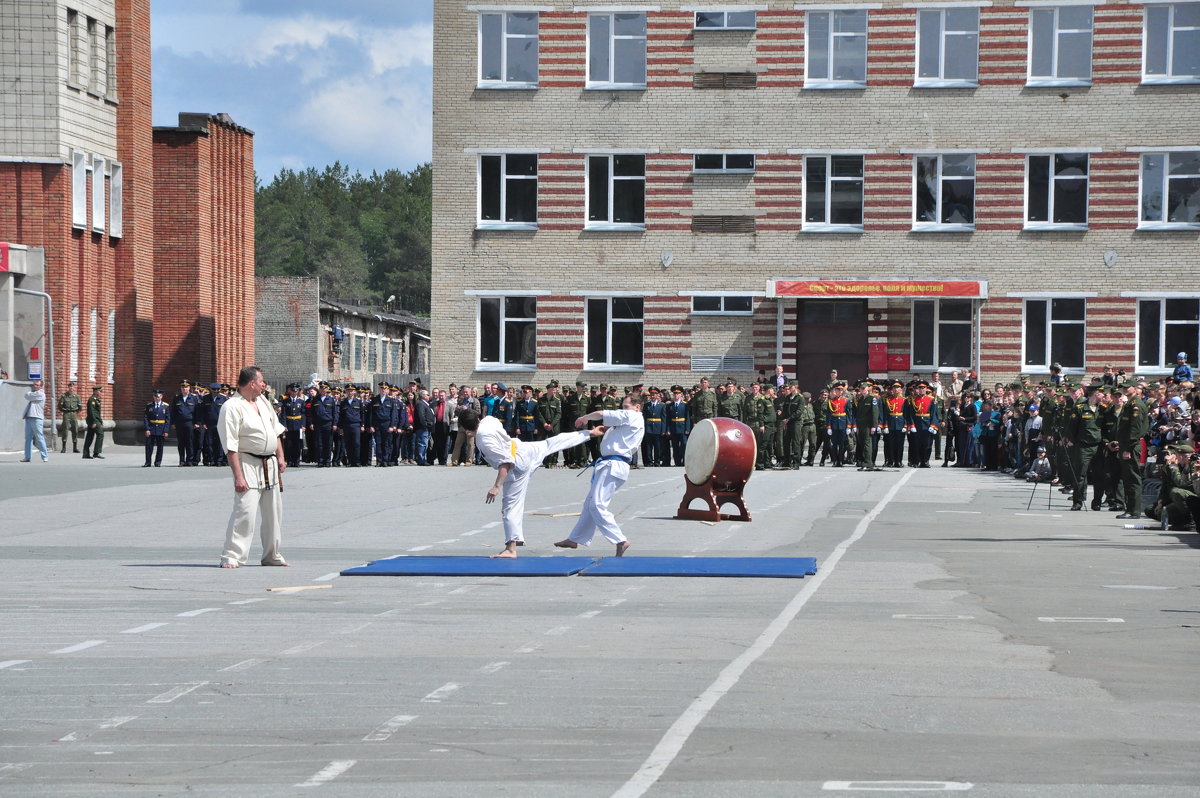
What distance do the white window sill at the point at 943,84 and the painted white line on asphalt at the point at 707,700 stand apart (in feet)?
103

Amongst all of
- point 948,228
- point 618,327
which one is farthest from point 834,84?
point 618,327

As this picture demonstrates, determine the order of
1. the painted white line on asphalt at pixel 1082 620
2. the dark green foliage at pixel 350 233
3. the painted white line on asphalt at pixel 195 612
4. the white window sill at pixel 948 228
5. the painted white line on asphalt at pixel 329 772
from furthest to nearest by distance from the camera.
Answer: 1. the dark green foliage at pixel 350 233
2. the white window sill at pixel 948 228
3. the painted white line on asphalt at pixel 195 612
4. the painted white line on asphalt at pixel 1082 620
5. the painted white line on asphalt at pixel 329 772

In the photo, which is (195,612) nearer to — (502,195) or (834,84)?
(502,195)

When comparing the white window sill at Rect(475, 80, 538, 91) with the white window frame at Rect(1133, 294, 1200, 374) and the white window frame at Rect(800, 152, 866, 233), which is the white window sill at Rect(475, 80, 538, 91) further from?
the white window frame at Rect(1133, 294, 1200, 374)

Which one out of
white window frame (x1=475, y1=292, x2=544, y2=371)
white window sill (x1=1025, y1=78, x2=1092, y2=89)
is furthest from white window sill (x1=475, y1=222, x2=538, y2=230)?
white window sill (x1=1025, y1=78, x2=1092, y2=89)

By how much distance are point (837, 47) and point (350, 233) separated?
391 feet

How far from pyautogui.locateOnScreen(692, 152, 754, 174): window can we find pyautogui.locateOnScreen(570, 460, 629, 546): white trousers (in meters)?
28.2

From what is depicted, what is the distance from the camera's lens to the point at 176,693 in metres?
10.0

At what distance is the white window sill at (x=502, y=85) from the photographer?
157 feet

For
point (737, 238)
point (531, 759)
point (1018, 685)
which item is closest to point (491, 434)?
point (1018, 685)

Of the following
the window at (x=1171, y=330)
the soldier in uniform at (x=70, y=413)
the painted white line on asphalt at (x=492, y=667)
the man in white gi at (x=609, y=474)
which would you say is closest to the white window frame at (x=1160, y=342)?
the window at (x=1171, y=330)

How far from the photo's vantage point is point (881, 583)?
640 inches

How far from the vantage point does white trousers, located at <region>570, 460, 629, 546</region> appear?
1911 centimetres

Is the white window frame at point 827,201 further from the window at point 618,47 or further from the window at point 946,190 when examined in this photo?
the window at point 618,47
